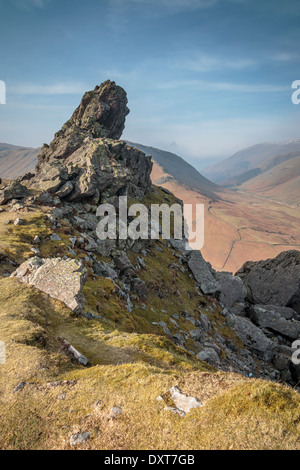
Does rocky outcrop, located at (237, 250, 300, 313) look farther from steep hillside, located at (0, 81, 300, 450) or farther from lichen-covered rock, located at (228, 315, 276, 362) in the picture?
lichen-covered rock, located at (228, 315, 276, 362)

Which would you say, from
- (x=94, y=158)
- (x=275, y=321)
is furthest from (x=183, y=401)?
(x=94, y=158)

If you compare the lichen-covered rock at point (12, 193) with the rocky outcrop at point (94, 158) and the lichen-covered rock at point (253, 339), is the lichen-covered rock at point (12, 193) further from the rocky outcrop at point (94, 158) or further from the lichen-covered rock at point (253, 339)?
the lichen-covered rock at point (253, 339)

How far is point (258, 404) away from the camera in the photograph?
10281 mm

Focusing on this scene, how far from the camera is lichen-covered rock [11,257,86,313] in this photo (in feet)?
84.1

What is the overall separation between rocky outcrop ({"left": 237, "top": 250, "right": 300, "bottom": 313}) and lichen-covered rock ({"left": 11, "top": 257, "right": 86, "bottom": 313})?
60507 mm

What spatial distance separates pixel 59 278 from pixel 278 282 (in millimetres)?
63759

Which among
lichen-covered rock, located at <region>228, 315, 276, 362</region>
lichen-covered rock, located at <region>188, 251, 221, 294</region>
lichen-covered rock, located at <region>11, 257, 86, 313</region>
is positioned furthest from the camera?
lichen-covered rock, located at <region>188, 251, 221, 294</region>

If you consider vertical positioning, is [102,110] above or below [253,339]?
above

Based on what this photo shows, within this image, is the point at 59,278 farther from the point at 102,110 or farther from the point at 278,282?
the point at 102,110

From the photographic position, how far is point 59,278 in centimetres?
2658

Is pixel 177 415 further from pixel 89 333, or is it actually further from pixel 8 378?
pixel 89 333

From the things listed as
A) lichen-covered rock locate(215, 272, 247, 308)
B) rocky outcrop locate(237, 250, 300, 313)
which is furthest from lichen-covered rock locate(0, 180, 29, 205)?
rocky outcrop locate(237, 250, 300, 313)
